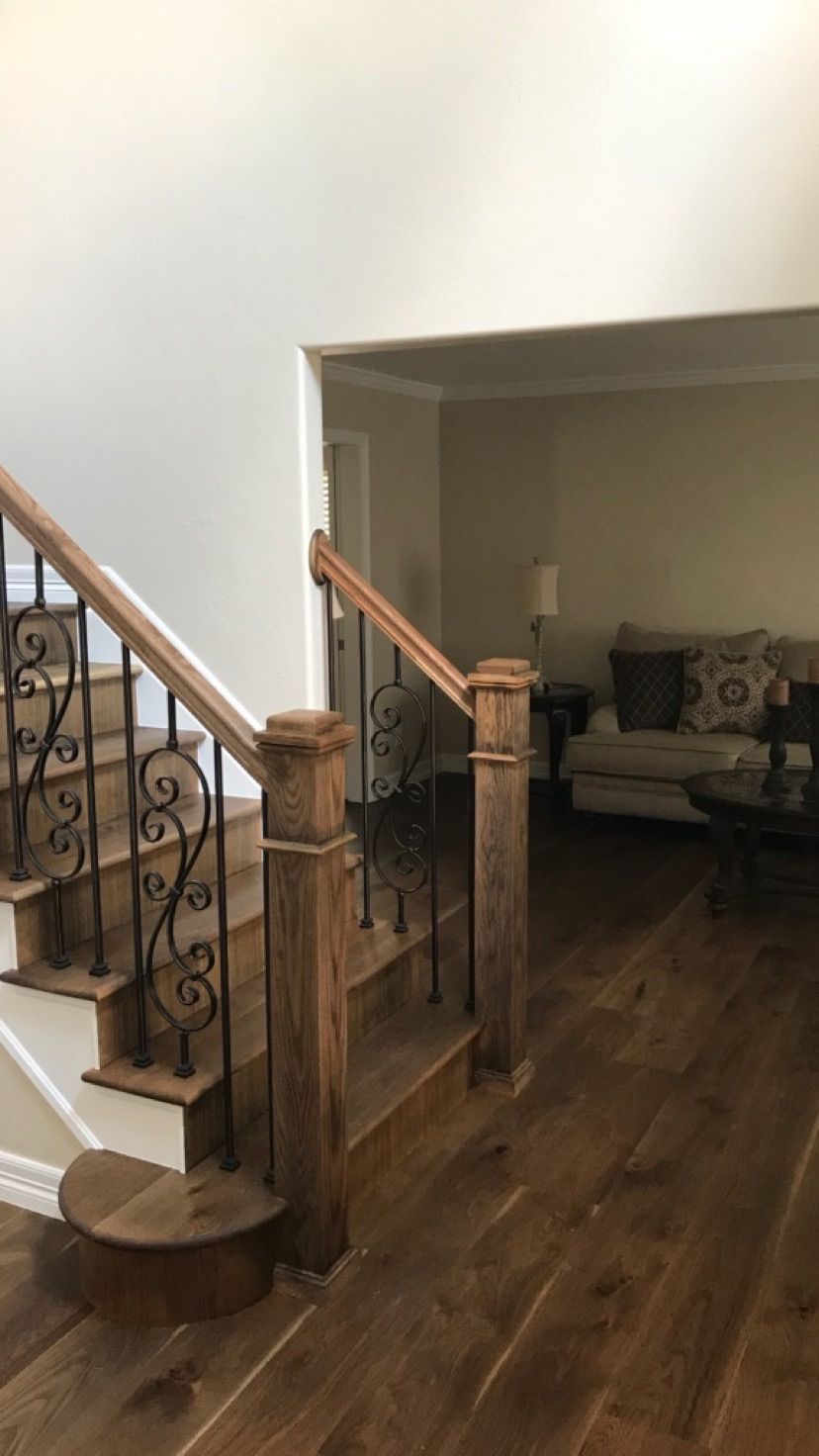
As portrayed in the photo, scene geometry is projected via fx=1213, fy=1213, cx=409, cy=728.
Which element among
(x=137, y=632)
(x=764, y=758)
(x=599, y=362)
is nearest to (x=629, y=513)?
(x=599, y=362)

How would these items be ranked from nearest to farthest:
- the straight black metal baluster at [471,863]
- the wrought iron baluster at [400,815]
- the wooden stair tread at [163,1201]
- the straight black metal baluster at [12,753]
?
the wooden stair tread at [163,1201], the straight black metal baluster at [12,753], the straight black metal baluster at [471,863], the wrought iron baluster at [400,815]

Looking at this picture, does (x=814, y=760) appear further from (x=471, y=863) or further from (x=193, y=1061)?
(x=193, y=1061)

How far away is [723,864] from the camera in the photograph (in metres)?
4.90

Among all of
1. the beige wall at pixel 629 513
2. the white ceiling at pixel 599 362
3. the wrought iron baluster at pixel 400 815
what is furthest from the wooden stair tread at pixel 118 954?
the beige wall at pixel 629 513

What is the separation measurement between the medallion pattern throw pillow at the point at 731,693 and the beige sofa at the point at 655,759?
8cm

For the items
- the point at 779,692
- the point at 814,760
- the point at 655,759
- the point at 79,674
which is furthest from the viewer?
the point at 655,759

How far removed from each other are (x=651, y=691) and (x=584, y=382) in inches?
71.5

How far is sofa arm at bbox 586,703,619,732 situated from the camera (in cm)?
635

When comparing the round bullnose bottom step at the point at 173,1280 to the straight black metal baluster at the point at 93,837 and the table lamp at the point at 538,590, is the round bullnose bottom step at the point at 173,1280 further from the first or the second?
the table lamp at the point at 538,590

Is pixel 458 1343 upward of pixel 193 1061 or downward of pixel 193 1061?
downward

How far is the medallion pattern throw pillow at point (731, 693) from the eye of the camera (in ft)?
20.1

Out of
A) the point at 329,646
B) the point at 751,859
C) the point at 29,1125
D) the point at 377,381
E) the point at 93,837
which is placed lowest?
the point at 29,1125

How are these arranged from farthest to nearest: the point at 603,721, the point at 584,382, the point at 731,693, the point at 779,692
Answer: the point at 584,382 < the point at 603,721 < the point at 731,693 < the point at 779,692

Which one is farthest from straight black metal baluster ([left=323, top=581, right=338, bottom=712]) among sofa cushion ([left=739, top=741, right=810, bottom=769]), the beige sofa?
sofa cushion ([left=739, top=741, right=810, bottom=769])
